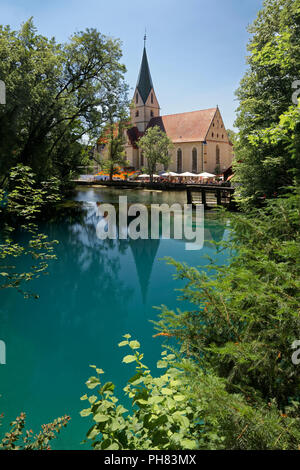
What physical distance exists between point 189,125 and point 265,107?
2268 inches

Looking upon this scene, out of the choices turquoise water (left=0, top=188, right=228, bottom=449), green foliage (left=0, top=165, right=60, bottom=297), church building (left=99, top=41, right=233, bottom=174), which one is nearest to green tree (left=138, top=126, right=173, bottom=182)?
church building (left=99, top=41, right=233, bottom=174)

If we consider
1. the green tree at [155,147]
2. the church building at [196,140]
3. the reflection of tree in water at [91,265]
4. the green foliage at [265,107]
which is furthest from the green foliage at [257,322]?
the church building at [196,140]

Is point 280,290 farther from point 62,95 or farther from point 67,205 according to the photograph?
point 67,205

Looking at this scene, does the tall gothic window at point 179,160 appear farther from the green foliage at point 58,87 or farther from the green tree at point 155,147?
the green foliage at point 58,87

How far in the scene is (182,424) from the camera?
84.0 inches

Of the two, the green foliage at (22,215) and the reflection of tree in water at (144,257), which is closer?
the green foliage at (22,215)

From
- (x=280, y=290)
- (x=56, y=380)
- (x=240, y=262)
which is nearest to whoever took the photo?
(x=280, y=290)

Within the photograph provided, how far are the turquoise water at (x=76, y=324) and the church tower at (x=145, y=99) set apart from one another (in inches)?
2603

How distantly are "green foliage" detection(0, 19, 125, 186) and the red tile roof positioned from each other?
3949cm

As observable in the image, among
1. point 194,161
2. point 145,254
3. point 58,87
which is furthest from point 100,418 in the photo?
point 194,161

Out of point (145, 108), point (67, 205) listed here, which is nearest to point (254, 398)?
point (67, 205)

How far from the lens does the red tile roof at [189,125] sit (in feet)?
204

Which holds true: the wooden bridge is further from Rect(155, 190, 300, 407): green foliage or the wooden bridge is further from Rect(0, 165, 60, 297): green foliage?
Rect(155, 190, 300, 407): green foliage
